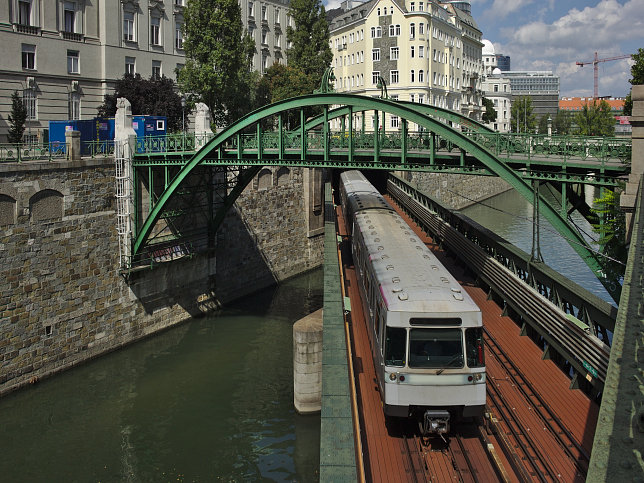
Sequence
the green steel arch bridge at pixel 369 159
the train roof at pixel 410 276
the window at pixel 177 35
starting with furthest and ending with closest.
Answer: the window at pixel 177 35
the green steel arch bridge at pixel 369 159
the train roof at pixel 410 276

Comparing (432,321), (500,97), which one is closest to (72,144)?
(432,321)

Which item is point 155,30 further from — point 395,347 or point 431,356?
point 431,356

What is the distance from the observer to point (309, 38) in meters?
59.4

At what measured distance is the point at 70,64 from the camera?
4384 cm

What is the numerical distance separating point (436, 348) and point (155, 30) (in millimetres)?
44714

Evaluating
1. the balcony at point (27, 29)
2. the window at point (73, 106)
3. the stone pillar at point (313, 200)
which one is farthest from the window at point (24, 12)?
the stone pillar at point (313, 200)

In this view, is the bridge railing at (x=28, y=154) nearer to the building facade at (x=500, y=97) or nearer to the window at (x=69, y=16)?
the window at (x=69, y=16)

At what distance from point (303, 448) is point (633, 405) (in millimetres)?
16741

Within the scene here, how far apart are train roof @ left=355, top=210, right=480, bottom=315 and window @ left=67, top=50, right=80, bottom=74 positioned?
31.9 m

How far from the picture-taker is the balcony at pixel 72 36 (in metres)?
42.8

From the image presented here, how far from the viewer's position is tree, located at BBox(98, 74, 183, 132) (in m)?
45.0

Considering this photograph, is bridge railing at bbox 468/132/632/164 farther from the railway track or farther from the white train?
the white train

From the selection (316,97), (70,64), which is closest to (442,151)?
(316,97)

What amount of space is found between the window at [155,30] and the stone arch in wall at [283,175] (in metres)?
15.7
